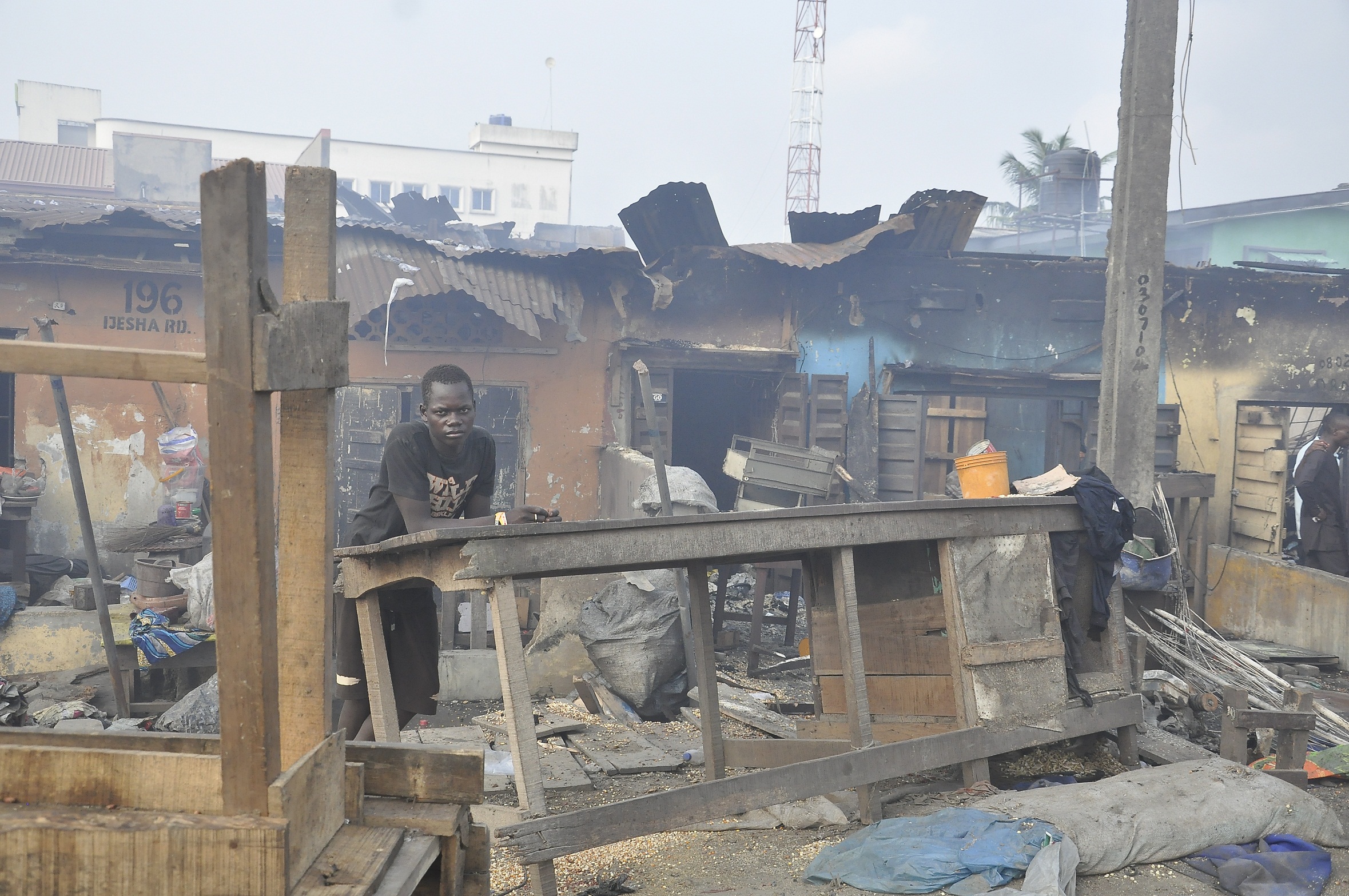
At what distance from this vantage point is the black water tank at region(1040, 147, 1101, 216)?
24516 millimetres

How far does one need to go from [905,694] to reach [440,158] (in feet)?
130

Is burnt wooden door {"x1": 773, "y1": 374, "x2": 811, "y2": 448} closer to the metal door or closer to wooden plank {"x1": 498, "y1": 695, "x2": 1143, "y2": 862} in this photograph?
the metal door

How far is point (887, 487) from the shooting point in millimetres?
12344

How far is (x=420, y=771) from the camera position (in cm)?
200

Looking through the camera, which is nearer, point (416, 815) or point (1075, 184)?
point (416, 815)

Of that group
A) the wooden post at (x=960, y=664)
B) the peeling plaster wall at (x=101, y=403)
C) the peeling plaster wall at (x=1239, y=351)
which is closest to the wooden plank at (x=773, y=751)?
the wooden post at (x=960, y=664)

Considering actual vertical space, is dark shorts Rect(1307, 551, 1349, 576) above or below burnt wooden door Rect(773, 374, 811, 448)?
below

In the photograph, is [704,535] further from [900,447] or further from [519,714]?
[900,447]

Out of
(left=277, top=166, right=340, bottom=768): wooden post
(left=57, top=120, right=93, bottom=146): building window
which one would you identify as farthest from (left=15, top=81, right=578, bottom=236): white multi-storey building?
(left=277, top=166, right=340, bottom=768): wooden post

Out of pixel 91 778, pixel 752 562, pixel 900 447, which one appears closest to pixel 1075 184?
pixel 900 447

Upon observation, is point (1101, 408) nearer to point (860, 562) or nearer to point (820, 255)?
→ point (820, 255)

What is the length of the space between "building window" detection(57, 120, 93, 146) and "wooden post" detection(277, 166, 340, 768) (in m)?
47.6

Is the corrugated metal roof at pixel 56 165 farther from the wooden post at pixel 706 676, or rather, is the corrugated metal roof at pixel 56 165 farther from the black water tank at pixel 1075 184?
the wooden post at pixel 706 676

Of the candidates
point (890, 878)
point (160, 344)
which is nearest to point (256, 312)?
point (890, 878)
